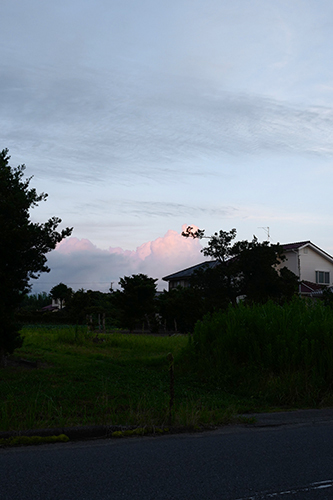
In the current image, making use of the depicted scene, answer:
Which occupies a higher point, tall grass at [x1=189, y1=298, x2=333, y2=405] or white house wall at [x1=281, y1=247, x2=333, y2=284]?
white house wall at [x1=281, y1=247, x2=333, y2=284]

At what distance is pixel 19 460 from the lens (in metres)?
4.84

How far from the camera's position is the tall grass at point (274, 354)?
898 cm

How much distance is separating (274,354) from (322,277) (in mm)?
38520

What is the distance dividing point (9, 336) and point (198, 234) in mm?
14292

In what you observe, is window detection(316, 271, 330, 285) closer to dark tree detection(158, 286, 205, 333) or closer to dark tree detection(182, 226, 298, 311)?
dark tree detection(158, 286, 205, 333)

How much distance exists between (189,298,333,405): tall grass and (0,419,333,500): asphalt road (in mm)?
2932

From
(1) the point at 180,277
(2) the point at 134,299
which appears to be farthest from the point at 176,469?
(1) the point at 180,277

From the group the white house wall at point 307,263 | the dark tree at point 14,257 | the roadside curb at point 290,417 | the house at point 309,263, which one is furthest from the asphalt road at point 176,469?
the white house wall at point 307,263

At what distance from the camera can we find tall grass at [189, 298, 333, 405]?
8.98 m

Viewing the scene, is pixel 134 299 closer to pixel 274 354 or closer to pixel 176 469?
pixel 274 354

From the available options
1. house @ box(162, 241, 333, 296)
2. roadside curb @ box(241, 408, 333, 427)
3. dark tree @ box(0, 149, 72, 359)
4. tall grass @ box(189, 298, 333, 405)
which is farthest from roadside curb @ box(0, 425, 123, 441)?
house @ box(162, 241, 333, 296)

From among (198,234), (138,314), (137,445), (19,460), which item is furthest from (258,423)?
(138,314)

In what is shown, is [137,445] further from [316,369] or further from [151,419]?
[316,369]

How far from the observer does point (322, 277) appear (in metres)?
46.0
